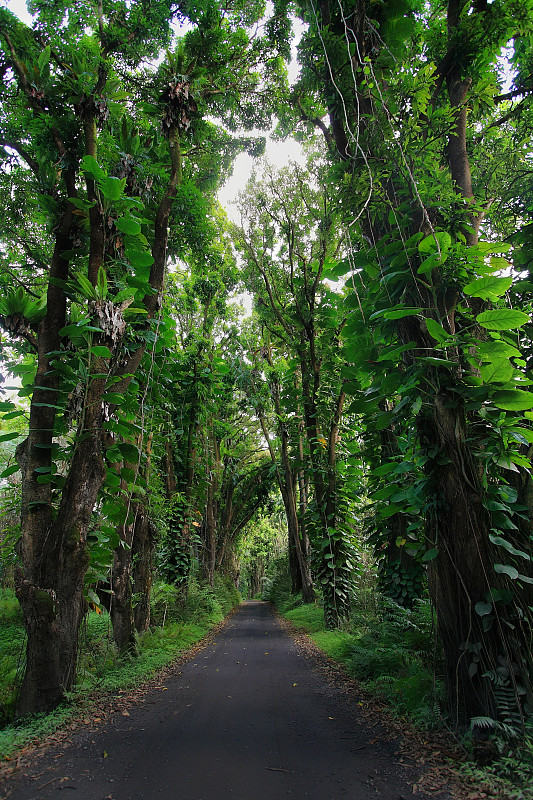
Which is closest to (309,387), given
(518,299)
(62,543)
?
(518,299)

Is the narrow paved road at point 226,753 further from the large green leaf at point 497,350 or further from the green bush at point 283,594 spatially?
the green bush at point 283,594

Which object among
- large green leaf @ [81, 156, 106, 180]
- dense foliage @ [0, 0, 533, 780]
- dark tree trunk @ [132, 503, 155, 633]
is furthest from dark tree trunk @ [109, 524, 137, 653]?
large green leaf @ [81, 156, 106, 180]

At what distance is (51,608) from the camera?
3.69m

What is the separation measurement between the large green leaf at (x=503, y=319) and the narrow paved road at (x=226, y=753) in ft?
9.74

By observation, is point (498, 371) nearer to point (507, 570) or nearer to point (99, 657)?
point (507, 570)

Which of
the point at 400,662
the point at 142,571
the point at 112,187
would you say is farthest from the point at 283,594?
the point at 112,187

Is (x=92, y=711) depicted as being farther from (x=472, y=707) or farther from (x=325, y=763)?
(x=472, y=707)

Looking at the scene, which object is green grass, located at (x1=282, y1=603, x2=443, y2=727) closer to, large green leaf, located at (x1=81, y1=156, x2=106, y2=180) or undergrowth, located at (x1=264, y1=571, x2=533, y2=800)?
undergrowth, located at (x1=264, y1=571, x2=533, y2=800)

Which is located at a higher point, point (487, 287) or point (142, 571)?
point (487, 287)

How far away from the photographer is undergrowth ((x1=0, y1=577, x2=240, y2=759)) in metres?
3.32

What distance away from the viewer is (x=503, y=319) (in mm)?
2852

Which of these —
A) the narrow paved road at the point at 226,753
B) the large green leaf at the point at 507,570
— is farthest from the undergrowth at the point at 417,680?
the large green leaf at the point at 507,570

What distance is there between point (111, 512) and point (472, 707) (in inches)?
145

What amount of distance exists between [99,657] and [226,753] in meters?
2.75
